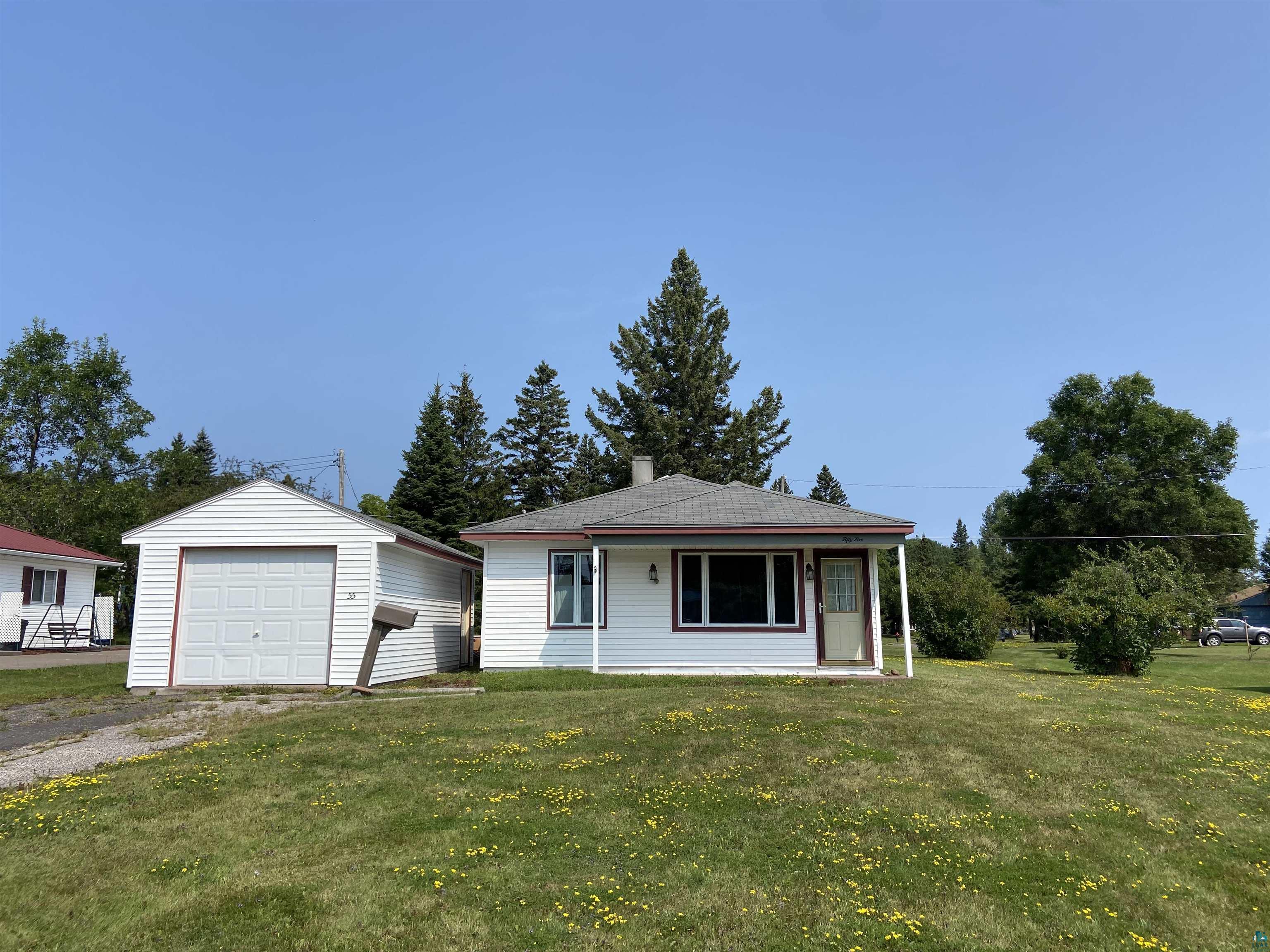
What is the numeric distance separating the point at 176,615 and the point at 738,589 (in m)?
10.4

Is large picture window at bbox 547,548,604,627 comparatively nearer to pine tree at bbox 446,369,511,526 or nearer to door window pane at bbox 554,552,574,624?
door window pane at bbox 554,552,574,624

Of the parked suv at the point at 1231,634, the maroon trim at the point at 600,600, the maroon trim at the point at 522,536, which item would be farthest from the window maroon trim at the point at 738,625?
the parked suv at the point at 1231,634

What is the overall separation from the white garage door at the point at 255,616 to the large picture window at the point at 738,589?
6.73 m

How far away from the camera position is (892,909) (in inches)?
180

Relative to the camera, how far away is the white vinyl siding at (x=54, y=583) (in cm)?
2488

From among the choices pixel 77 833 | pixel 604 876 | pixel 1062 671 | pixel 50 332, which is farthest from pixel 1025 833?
pixel 50 332

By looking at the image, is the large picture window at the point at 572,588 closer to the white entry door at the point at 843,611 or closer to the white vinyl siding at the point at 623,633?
the white vinyl siding at the point at 623,633

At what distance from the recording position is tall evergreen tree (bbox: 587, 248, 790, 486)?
3925cm

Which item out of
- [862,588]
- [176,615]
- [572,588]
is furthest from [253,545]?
[862,588]

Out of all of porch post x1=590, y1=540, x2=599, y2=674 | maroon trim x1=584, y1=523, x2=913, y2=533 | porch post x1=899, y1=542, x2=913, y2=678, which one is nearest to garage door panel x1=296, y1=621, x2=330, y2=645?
porch post x1=590, y1=540, x2=599, y2=674

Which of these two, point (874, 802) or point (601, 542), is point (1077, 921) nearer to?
point (874, 802)

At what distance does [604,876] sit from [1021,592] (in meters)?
53.2

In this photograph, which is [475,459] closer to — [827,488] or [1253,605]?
[827,488]

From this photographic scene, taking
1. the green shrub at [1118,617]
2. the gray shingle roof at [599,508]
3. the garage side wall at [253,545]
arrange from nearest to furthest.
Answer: the garage side wall at [253,545] → the gray shingle roof at [599,508] → the green shrub at [1118,617]
